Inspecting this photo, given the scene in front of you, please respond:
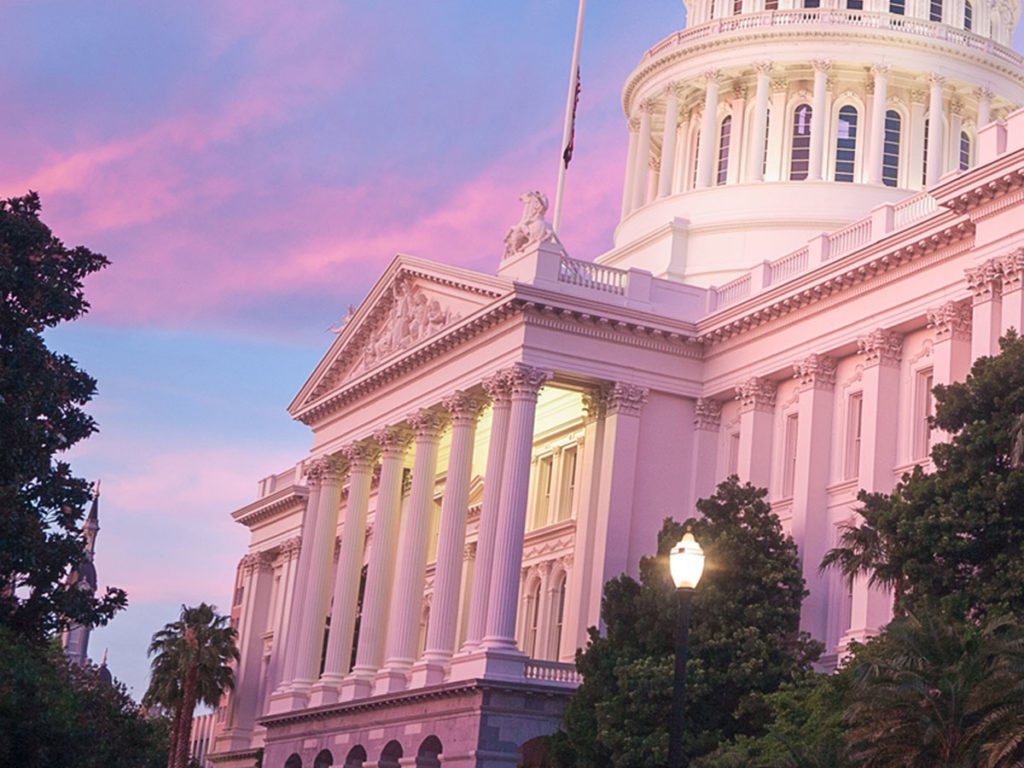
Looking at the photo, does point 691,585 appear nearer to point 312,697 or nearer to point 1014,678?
point 1014,678

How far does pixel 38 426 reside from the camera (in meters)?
32.4

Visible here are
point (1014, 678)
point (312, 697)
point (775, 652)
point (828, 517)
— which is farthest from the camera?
point (312, 697)

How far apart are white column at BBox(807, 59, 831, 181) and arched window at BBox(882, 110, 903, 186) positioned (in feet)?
7.44

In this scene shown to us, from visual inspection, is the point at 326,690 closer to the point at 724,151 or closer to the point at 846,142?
the point at 724,151

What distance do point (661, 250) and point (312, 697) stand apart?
18345mm

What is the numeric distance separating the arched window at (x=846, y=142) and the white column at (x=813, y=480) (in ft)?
56.9

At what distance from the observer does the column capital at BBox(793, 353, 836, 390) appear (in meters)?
44.1

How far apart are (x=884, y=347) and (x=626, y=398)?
28.0 feet

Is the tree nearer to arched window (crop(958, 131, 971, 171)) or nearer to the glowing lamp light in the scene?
arched window (crop(958, 131, 971, 171))

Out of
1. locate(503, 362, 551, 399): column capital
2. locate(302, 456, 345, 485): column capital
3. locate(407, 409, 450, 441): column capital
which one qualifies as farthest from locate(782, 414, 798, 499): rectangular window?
locate(302, 456, 345, 485): column capital

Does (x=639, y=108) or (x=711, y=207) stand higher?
(x=639, y=108)

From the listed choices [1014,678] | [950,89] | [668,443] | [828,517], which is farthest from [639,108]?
[1014,678]

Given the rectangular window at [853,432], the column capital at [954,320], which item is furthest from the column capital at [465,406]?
the column capital at [954,320]

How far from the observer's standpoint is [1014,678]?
79.9 feet
